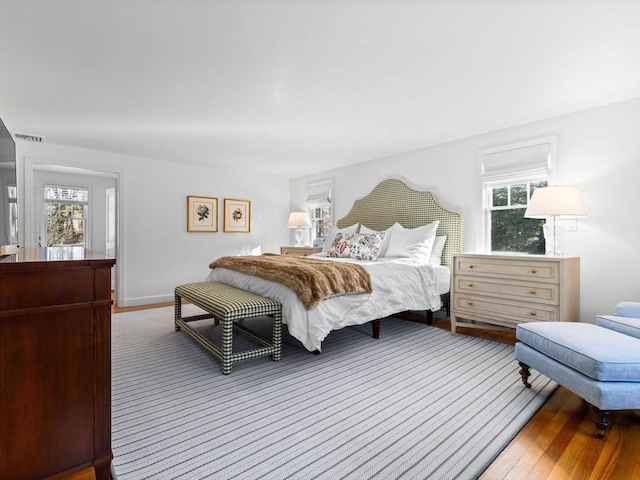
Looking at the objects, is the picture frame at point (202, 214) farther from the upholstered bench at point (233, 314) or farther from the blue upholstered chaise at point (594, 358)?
the blue upholstered chaise at point (594, 358)

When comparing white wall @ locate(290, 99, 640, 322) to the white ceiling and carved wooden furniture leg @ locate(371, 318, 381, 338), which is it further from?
carved wooden furniture leg @ locate(371, 318, 381, 338)

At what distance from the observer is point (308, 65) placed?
7.63 ft

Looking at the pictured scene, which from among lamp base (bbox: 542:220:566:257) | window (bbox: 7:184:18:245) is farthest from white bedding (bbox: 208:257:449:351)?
window (bbox: 7:184:18:245)

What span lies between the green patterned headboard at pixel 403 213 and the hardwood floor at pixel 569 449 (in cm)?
206

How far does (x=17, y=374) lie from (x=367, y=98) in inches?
113

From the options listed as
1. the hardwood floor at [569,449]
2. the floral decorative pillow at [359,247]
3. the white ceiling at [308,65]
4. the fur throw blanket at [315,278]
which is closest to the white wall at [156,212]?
the white ceiling at [308,65]

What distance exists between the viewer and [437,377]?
2.42 m

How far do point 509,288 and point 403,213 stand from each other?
1.84 meters

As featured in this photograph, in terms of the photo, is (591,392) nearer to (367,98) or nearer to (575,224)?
(575,224)

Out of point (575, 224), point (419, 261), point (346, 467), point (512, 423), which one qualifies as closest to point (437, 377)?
point (512, 423)

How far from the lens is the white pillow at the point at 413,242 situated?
3.99 m

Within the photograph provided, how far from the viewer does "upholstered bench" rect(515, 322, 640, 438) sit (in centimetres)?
168

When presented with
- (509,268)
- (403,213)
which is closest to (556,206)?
(509,268)

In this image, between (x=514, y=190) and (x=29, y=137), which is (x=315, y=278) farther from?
(x=29, y=137)
